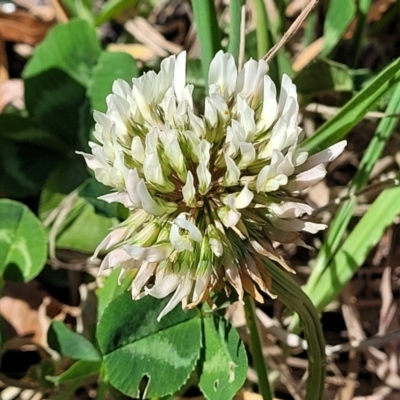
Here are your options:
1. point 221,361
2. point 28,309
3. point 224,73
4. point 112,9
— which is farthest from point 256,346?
point 112,9

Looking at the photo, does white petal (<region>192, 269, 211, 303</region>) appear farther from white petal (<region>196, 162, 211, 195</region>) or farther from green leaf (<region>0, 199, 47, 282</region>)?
green leaf (<region>0, 199, 47, 282</region>)

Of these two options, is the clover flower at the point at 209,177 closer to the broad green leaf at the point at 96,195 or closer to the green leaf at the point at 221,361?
the green leaf at the point at 221,361

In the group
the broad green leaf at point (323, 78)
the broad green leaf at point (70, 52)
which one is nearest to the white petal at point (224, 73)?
the broad green leaf at point (323, 78)

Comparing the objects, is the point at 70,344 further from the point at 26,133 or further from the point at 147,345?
the point at 26,133

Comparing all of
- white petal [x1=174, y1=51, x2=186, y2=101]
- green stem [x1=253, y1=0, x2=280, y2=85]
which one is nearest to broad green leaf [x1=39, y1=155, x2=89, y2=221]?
green stem [x1=253, y1=0, x2=280, y2=85]

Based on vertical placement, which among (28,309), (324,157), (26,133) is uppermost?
(324,157)
